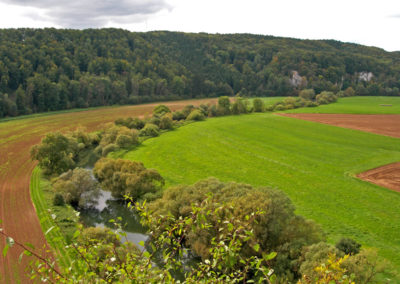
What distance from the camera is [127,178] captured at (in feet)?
138

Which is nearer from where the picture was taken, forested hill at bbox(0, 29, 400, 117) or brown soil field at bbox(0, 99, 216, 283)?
brown soil field at bbox(0, 99, 216, 283)

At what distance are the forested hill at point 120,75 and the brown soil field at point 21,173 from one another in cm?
1312

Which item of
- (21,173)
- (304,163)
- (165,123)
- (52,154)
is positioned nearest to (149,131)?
(165,123)

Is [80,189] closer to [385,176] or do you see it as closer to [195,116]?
[385,176]

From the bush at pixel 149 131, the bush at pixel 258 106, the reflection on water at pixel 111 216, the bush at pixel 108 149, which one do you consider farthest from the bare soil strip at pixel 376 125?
the bush at pixel 149 131

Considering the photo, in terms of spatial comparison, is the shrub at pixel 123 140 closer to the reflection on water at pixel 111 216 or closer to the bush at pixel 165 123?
the bush at pixel 165 123

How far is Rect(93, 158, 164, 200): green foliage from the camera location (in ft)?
136

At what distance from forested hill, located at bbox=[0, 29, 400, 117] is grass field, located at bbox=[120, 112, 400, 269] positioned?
60.7 meters

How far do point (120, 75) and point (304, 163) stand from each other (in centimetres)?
12628

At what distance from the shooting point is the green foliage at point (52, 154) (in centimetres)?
4988

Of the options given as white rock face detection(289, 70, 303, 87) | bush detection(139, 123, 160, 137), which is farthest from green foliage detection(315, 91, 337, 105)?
bush detection(139, 123, 160, 137)

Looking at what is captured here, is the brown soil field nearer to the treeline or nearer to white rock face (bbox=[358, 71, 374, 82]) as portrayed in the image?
the treeline

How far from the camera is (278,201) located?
26734 mm

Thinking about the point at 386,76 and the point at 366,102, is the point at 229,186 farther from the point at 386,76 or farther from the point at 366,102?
the point at 386,76
